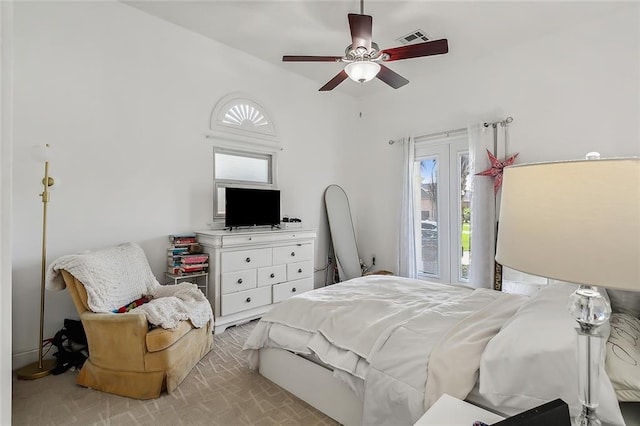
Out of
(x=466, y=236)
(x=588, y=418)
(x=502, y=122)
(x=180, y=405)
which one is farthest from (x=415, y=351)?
(x=502, y=122)

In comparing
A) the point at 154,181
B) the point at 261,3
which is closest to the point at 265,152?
the point at 154,181

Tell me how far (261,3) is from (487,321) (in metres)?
3.04

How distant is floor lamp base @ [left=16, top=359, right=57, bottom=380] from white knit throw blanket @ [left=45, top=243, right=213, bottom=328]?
2.31 ft

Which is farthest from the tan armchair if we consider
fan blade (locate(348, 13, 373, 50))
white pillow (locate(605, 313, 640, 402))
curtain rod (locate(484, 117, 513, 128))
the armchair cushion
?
curtain rod (locate(484, 117, 513, 128))

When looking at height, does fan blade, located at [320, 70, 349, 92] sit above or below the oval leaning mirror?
above

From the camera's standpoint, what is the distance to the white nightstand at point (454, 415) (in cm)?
96

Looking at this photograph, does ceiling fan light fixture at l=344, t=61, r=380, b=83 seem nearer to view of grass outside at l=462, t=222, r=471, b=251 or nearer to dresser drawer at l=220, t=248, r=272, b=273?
dresser drawer at l=220, t=248, r=272, b=273

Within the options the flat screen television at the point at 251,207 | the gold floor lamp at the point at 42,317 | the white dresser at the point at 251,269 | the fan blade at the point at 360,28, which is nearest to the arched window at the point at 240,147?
the flat screen television at the point at 251,207

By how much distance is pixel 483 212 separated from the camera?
3.57 metres

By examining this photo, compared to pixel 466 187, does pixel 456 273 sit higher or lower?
lower

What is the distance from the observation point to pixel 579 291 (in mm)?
809

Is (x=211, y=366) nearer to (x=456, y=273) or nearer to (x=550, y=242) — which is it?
(x=550, y=242)

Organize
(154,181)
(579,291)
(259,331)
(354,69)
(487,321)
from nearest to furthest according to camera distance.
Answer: (579,291)
(487,321)
(259,331)
(354,69)
(154,181)

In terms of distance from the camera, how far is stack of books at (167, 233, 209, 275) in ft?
9.65
